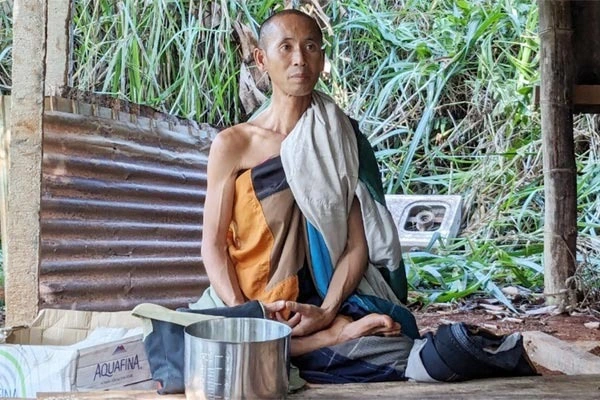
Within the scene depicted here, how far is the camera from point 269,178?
2.11 meters

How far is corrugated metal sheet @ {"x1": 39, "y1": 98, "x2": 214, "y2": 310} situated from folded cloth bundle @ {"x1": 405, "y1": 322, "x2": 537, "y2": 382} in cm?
173

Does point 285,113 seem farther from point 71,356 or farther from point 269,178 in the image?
point 71,356

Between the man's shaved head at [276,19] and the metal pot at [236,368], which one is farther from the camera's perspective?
the man's shaved head at [276,19]

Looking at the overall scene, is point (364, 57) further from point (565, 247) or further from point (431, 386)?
point (431, 386)

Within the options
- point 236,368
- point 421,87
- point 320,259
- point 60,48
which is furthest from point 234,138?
point 421,87

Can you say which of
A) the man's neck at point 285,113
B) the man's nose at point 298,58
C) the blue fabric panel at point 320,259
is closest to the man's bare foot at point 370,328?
the blue fabric panel at point 320,259

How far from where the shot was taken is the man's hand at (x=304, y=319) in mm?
1979

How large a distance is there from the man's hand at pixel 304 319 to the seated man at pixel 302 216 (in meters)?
0.02

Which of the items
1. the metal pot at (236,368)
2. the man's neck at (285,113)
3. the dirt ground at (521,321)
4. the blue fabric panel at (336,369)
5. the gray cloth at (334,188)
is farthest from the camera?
the dirt ground at (521,321)

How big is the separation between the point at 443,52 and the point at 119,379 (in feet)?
18.7

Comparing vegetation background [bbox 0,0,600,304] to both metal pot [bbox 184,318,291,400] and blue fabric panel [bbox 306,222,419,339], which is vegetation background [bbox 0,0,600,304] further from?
metal pot [bbox 184,318,291,400]

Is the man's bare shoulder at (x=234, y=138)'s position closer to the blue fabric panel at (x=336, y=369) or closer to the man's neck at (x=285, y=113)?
the man's neck at (x=285, y=113)

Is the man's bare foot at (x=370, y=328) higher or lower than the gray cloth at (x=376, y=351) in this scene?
higher

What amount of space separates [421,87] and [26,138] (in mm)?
5026
